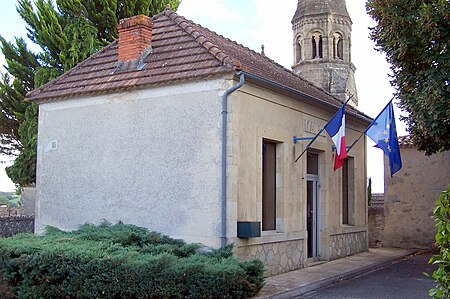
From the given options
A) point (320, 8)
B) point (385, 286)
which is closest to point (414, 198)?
point (385, 286)

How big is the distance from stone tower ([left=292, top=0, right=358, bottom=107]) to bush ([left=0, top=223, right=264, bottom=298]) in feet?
104

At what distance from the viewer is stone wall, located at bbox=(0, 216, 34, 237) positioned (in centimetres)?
1590

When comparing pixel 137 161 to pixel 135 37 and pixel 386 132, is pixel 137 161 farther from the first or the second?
pixel 386 132

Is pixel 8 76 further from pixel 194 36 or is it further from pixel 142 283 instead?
pixel 142 283

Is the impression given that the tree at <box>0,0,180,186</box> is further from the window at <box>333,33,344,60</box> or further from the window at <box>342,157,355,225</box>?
the window at <box>333,33,344,60</box>

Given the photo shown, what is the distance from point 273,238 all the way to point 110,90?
495 centimetres

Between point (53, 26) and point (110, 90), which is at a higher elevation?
point (53, 26)

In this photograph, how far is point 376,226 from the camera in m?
20.2

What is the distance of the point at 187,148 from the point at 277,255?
124 inches

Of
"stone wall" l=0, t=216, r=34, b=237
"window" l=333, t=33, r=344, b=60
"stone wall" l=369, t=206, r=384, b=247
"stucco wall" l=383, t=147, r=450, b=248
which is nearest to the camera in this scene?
"stone wall" l=0, t=216, r=34, b=237

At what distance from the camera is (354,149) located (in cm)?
1727

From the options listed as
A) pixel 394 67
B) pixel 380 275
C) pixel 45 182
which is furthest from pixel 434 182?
pixel 45 182

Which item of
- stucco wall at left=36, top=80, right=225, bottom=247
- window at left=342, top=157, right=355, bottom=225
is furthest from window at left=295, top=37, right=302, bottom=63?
stucco wall at left=36, top=80, right=225, bottom=247

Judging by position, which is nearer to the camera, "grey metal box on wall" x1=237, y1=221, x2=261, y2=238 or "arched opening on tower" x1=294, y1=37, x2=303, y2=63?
"grey metal box on wall" x1=237, y1=221, x2=261, y2=238
